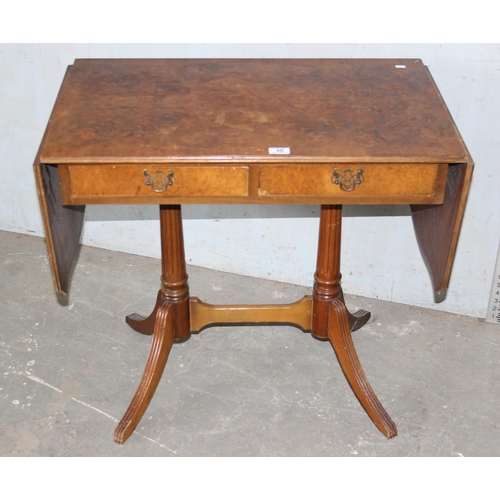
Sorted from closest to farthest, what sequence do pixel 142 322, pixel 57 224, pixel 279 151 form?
pixel 279 151
pixel 57 224
pixel 142 322

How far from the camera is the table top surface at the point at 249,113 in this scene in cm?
220

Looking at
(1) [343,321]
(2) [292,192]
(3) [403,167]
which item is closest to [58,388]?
(1) [343,321]

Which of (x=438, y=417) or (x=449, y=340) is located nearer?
(x=438, y=417)

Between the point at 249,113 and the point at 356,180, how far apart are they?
405 mm

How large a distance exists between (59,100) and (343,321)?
132 centimetres

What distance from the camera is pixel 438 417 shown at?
2.84 metres

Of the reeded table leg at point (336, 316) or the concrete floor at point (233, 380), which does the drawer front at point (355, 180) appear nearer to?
the reeded table leg at point (336, 316)

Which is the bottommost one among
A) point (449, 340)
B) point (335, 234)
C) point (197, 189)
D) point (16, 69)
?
point (449, 340)

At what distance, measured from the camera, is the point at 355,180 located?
2.23 metres

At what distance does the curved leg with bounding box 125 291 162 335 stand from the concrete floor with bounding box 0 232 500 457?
0.12 ft

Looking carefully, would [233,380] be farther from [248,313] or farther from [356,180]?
[356,180]

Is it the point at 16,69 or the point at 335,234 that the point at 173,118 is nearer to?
the point at 335,234

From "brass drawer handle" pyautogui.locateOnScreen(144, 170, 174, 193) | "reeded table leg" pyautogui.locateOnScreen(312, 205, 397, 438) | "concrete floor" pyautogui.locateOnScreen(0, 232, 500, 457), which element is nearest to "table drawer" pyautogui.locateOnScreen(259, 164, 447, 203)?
"brass drawer handle" pyautogui.locateOnScreen(144, 170, 174, 193)

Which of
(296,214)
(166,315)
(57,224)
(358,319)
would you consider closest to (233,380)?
(166,315)
